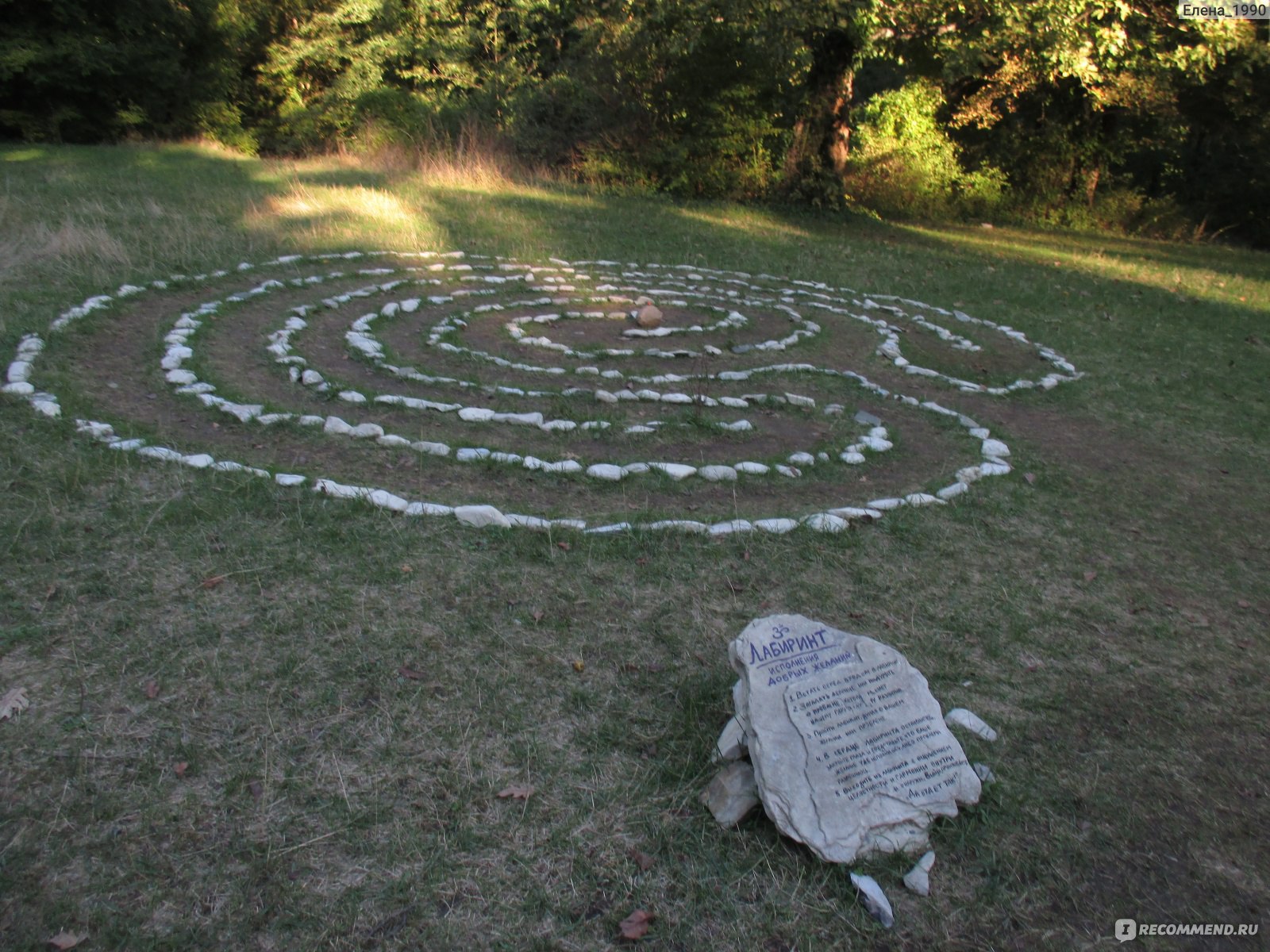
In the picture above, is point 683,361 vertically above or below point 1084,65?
below

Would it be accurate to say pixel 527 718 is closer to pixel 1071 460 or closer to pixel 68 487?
pixel 68 487

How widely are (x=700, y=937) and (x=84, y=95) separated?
2295cm

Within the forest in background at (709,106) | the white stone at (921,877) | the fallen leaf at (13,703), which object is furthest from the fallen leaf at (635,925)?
the forest in background at (709,106)

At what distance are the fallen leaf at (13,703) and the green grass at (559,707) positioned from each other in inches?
1.8

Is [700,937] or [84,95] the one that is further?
[84,95]

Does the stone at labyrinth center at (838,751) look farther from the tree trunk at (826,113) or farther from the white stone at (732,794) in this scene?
the tree trunk at (826,113)

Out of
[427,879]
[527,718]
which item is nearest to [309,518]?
[527,718]

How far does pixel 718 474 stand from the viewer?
5.56 metres

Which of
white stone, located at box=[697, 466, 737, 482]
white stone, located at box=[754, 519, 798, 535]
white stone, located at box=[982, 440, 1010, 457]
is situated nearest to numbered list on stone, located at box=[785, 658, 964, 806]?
white stone, located at box=[754, 519, 798, 535]

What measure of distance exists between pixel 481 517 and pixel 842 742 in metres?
2.30

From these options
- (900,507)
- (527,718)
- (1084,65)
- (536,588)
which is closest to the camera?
(527,718)

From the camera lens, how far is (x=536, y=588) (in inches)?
167

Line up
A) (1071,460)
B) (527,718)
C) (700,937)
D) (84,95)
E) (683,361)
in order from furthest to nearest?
(84,95) → (683,361) → (1071,460) → (527,718) → (700,937)

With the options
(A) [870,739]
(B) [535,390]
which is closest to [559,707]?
(A) [870,739]
